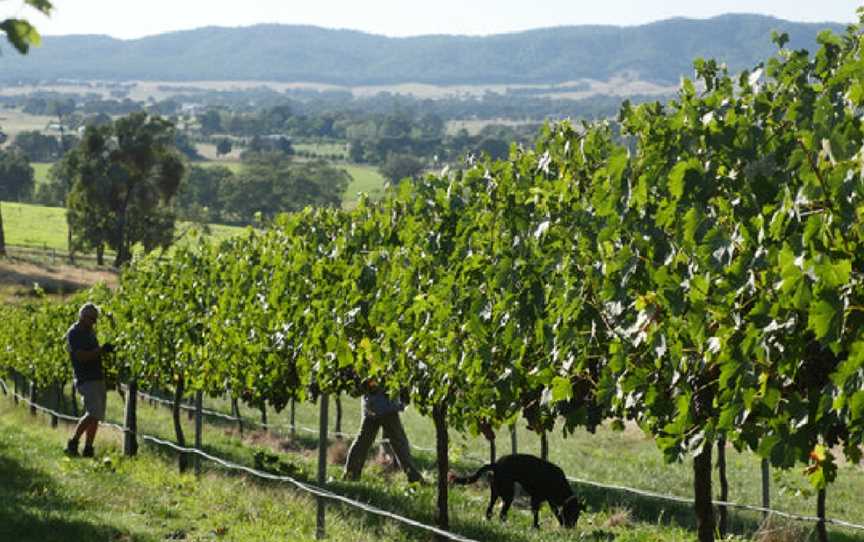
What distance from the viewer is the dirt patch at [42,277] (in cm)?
5544

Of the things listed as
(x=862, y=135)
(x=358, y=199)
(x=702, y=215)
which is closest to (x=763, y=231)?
(x=702, y=215)

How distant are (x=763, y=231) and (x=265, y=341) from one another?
833 centimetres

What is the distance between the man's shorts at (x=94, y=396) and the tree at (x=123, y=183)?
66014mm

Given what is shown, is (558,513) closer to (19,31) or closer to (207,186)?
(19,31)

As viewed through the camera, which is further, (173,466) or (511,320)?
(173,466)

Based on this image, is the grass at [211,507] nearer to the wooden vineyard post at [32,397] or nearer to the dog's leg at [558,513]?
the dog's leg at [558,513]

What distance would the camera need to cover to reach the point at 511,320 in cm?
815

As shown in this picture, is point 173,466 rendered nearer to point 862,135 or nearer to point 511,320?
point 511,320

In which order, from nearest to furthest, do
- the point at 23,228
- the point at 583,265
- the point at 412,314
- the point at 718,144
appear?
the point at 718,144 < the point at 583,265 < the point at 412,314 < the point at 23,228

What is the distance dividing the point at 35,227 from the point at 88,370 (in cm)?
9426

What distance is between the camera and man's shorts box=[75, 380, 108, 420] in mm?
15797

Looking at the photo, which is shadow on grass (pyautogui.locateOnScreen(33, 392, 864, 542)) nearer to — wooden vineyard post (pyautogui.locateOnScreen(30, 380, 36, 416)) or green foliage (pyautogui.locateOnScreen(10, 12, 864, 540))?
green foliage (pyautogui.locateOnScreen(10, 12, 864, 540))

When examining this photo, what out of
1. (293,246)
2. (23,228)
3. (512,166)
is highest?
(512,166)

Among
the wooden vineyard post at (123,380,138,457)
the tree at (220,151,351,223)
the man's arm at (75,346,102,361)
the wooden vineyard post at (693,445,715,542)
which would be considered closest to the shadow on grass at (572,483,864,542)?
the wooden vineyard post at (693,445,715,542)
